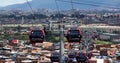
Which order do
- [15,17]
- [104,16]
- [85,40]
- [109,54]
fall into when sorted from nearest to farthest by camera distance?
1. [85,40]
2. [109,54]
3. [15,17]
4. [104,16]

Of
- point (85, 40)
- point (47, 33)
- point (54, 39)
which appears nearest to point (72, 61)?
point (47, 33)

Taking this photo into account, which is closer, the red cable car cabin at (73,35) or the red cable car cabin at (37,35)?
the red cable car cabin at (73,35)

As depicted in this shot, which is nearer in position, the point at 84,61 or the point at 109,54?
the point at 84,61

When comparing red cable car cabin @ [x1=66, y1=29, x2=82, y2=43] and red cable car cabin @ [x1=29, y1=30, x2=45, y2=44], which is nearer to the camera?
red cable car cabin @ [x1=66, y1=29, x2=82, y2=43]

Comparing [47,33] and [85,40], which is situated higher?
[47,33]

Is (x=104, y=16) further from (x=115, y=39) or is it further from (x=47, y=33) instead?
(x=47, y=33)

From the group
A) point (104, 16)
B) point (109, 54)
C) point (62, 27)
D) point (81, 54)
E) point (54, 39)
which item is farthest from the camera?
point (104, 16)

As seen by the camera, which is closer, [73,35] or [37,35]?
[73,35]

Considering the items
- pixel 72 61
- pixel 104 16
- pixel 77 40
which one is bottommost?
pixel 104 16

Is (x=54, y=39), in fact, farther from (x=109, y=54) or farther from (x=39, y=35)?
(x=39, y=35)
